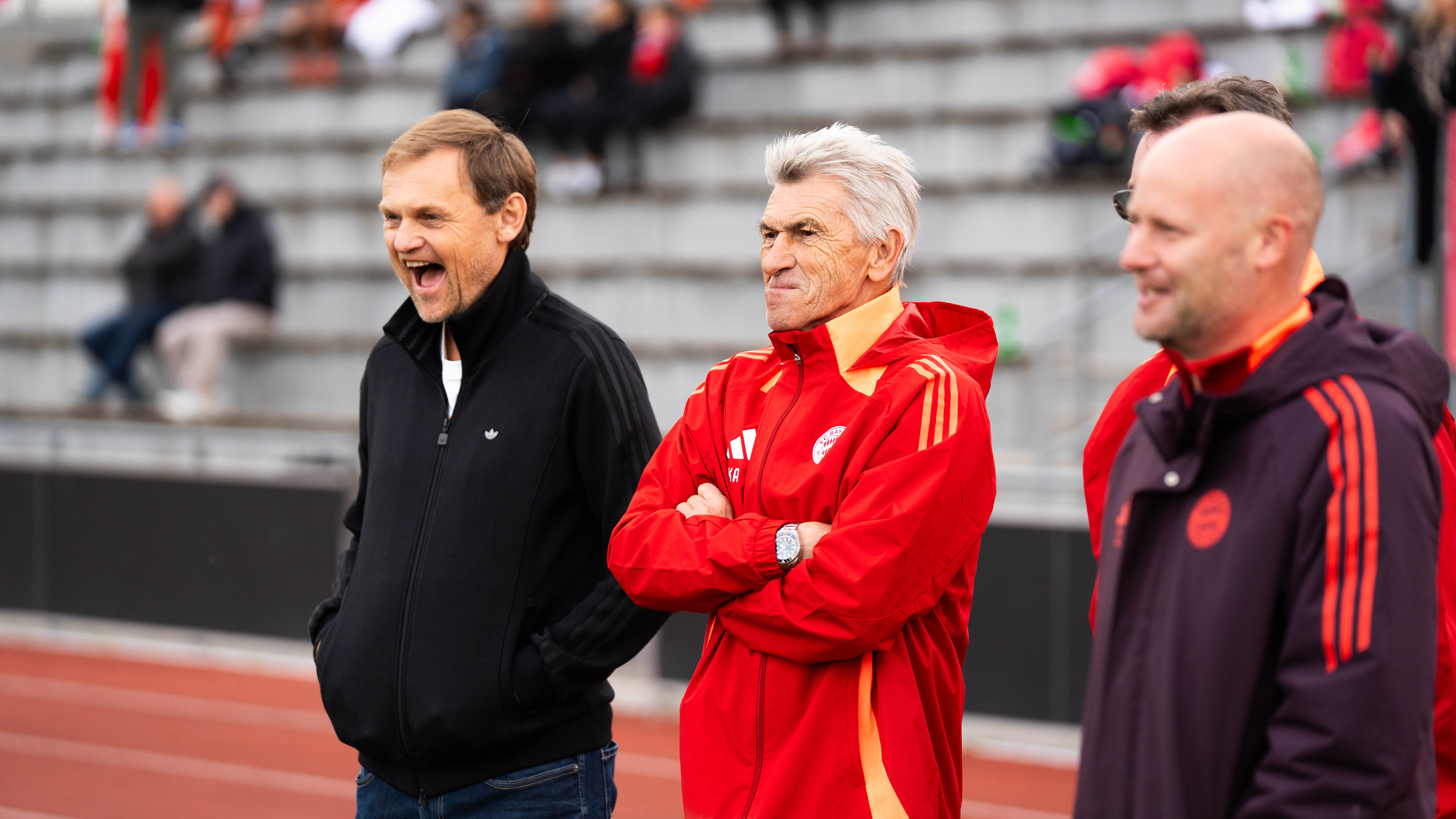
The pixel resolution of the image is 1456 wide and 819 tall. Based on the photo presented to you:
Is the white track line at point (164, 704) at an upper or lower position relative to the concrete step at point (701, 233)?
lower

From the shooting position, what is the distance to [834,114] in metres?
10.3

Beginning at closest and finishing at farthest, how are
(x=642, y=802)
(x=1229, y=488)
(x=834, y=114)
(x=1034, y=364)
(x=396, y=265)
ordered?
(x=1229, y=488), (x=396, y=265), (x=642, y=802), (x=1034, y=364), (x=834, y=114)

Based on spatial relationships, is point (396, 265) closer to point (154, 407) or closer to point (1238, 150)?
point (1238, 150)

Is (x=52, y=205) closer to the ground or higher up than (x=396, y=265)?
closer to the ground

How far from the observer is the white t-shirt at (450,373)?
277 centimetres

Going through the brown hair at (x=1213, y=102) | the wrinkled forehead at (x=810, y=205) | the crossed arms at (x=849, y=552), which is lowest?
the crossed arms at (x=849, y=552)

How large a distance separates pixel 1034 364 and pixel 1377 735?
4824mm

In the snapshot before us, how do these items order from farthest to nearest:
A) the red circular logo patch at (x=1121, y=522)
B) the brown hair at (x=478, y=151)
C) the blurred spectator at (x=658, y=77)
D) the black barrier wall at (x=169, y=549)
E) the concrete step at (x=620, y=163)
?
the blurred spectator at (x=658, y=77) → the concrete step at (x=620, y=163) → the black barrier wall at (x=169, y=549) → the brown hair at (x=478, y=151) → the red circular logo patch at (x=1121, y=522)

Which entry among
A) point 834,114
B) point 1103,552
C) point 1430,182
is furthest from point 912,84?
point 1103,552

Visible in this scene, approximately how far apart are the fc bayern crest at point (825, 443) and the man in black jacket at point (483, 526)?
44 cm

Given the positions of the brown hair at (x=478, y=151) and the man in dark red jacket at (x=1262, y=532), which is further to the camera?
the brown hair at (x=478, y=151)

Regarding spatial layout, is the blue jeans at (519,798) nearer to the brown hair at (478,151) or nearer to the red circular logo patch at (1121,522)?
the brown hair at (478,151)

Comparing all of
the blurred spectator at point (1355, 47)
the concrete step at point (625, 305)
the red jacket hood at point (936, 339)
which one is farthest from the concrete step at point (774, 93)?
the red jacket hood at point (936, 339)

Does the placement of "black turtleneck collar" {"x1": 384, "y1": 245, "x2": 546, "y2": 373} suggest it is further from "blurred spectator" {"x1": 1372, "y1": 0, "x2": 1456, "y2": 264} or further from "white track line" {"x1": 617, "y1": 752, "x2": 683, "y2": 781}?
"blurred spectator" {"x1": 1372, "y1": 0, "x2": 1456, "y2": 264}
